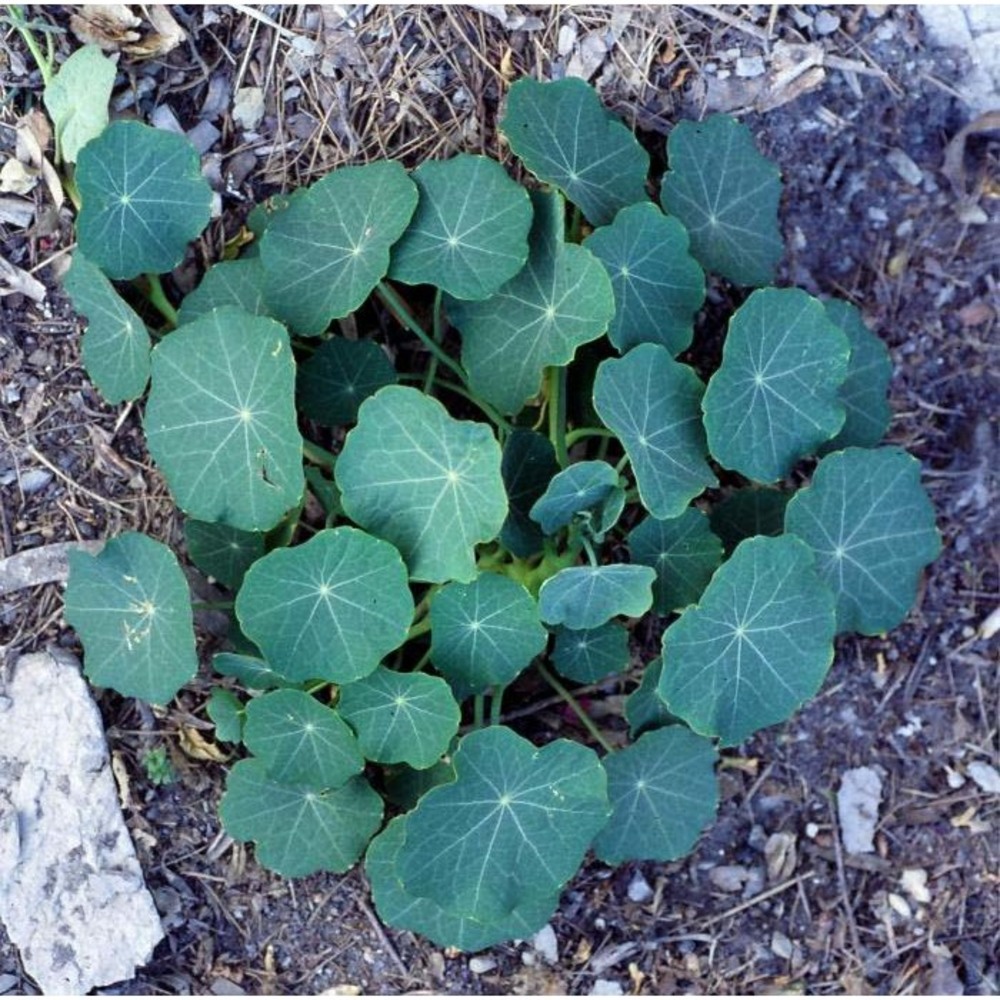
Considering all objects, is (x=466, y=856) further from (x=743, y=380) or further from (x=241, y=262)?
(x=241, y=262)

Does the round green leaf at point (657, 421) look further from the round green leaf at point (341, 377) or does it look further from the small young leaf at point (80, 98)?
the small young leaf at point (80, 98)

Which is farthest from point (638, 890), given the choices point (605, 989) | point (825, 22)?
point (825, 22)

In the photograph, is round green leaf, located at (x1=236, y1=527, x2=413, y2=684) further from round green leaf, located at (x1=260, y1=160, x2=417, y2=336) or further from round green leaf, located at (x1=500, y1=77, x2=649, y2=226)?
round green leaf, located at (x1=500, y1=77, x2=649, y2=226)

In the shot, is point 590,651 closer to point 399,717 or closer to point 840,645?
point 399,717

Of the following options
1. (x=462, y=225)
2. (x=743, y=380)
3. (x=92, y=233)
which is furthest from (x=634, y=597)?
(x=92, y=233)

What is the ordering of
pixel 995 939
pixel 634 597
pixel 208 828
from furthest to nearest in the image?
pixel 995 939 < pixel 208 828 < pixel 634 597

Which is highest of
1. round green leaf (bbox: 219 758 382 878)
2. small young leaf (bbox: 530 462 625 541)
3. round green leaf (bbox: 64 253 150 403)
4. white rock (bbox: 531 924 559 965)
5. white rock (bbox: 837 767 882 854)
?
round green leaf (bbox: 64 253 150 403)

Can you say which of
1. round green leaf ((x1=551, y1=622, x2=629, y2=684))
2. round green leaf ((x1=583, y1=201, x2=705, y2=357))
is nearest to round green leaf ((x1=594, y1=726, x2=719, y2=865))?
round green leaf ((x1=551, y1=622, x2=629, y2=684))
